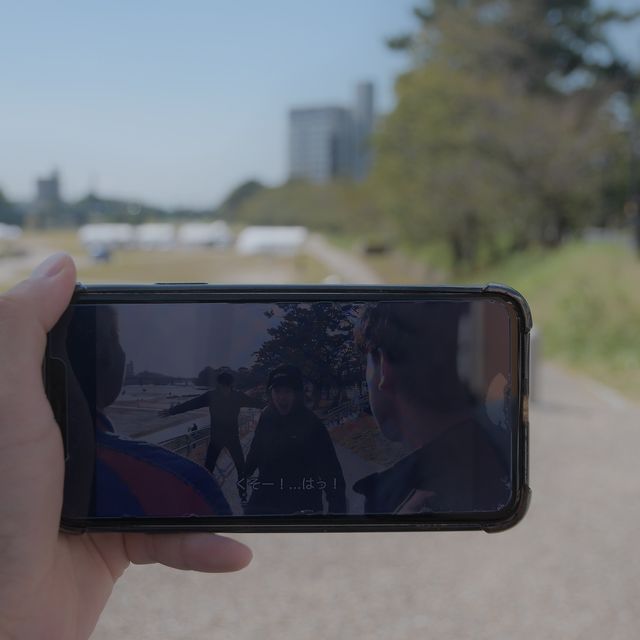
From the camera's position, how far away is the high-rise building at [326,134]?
375 feet

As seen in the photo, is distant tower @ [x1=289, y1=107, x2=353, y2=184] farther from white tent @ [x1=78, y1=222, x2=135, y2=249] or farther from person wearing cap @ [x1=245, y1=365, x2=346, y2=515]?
person wearing cap @ [x1=245, y1=365, x2=346, y2=515]

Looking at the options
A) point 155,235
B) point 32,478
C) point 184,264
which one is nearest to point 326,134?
point 184,264

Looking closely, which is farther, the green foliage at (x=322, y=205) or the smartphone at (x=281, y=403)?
the green foliage at (x=322, y=205)

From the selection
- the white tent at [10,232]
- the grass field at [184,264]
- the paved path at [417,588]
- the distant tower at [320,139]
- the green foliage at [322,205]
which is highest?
the distant tower at [320,139]

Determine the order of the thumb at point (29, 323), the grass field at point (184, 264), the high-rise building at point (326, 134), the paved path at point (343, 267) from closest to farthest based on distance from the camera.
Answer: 1. the thumb at point (29, 323)
2. the grass field at point (184, 264)
3. the paved path at point (343, 267)
4. the high-rise building at point (326, 134)

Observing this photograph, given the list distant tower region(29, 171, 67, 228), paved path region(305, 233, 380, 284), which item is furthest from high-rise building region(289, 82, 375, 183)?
distant tower region(29, 171, 67, 228)

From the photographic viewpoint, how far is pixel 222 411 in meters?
1.51

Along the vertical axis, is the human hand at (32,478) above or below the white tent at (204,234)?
below

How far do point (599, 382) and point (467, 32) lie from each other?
19635mm

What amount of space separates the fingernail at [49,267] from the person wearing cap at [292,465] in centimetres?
41

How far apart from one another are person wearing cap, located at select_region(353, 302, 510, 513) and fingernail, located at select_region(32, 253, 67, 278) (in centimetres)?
50

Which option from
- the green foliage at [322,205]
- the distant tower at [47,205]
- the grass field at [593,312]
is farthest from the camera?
the green foliage at [322,205]

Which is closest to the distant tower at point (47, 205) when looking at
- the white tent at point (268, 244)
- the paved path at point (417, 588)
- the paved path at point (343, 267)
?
the paved path at point (417, 588)

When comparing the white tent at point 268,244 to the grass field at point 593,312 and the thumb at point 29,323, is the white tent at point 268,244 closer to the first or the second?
the grass field at point 593,312
